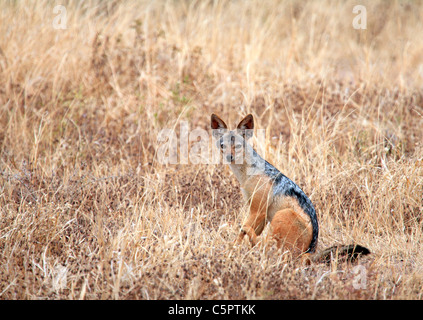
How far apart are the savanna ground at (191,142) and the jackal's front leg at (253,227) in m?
0.15

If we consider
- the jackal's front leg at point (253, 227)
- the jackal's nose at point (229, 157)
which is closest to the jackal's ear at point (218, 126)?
the jackal's nose at point (229, 157)

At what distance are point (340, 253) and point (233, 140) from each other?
1536 millimetres

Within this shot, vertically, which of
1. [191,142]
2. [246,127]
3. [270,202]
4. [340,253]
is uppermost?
[246,127]

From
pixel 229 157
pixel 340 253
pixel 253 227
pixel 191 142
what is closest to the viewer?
pixel 340 253

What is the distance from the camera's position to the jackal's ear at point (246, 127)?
499cm

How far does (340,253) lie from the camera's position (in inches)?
175

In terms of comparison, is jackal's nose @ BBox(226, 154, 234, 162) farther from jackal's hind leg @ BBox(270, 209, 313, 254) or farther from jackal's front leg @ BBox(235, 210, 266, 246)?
jackal's hind leg @ BBox(270, 209, 313, 254)

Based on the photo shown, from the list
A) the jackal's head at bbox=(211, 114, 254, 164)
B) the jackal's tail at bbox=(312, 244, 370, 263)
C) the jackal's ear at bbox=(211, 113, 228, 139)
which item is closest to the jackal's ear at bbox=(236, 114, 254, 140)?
the jackal's head at bbox=(211, 114, 254, 164)

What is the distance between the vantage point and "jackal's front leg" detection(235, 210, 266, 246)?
4.62m

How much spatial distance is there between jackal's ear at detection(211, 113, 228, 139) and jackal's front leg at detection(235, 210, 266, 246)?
90 cm

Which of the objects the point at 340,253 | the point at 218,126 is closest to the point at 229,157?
the point at 218,126

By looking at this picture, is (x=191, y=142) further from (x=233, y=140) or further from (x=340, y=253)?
(x=340, y=253)

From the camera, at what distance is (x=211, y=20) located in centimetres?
991
